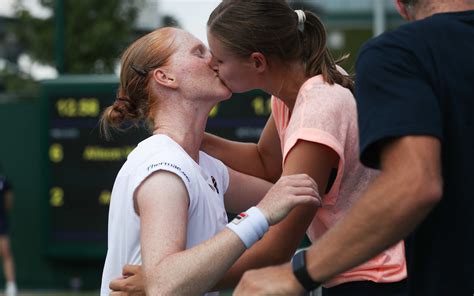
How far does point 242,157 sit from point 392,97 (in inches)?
54.9

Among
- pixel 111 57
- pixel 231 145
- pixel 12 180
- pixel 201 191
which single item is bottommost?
pixel 111 57

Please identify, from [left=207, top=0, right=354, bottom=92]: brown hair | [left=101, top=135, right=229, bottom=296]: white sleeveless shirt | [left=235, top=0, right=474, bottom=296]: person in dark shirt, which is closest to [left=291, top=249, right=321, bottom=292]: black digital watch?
[left=235, top=0, right=474, bottom=296]: person in dark shirt

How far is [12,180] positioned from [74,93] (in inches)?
70.9

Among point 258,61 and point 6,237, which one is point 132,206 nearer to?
point 258,61

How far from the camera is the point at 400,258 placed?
291cm

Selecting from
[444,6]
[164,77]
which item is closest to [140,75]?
[164,77]

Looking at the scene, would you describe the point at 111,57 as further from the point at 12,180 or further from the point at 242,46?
the point at 242,46

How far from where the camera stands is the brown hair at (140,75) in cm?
307

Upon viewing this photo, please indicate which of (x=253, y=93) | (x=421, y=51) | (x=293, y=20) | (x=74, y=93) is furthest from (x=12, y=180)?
(x=421, y=51)

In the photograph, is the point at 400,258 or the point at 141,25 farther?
the point at 141,25

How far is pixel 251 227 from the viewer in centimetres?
262

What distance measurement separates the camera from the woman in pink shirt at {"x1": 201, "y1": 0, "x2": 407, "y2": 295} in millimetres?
2703

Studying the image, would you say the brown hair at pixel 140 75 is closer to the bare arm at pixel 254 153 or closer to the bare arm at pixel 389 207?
the bare arm at pixel 254 153

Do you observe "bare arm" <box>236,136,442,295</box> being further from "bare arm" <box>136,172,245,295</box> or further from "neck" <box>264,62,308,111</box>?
"neck" <box>264,62,308,111</box>
